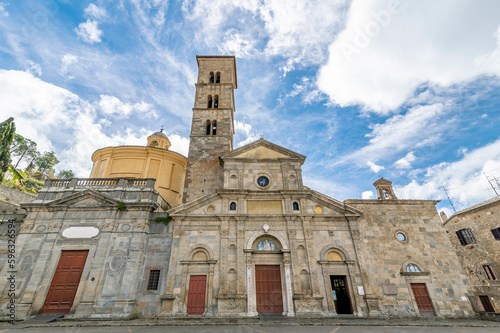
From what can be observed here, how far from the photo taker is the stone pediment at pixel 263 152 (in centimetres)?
1933

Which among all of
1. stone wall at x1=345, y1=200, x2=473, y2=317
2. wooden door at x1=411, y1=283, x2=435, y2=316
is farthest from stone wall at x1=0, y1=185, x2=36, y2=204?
wooden door at x1=411, y1=283, x2=435, y2=316

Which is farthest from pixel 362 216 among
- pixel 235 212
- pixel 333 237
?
pixel 235 212

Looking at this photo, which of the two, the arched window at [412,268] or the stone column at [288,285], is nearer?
the stone column at [288,285]

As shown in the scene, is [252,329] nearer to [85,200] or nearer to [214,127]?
[85,200]

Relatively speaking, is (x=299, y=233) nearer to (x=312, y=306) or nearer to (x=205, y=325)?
(x=312, y=306)

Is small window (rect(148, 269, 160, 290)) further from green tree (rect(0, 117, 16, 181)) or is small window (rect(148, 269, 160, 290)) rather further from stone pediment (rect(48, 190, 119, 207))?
green tree (rect(0, 117, 16, 181))

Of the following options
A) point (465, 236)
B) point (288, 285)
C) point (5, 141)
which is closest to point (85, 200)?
point (288, 285)

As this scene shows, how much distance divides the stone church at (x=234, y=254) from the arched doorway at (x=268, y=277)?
7 cm

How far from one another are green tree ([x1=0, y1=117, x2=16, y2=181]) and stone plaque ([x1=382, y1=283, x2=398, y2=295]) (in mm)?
45615

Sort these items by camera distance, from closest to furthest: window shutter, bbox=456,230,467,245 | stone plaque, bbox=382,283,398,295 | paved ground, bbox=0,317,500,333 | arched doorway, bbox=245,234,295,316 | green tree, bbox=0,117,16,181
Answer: paved ground, bbox=0,317,500,333
arched doorway, bbox=245,234,295,316
stone plaque, bbox=382,283,398,295
window shutter, bbox=456,230,467,245
green tree, bbox=0,117,16,181

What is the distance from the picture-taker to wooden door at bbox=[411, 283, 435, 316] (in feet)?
47.5

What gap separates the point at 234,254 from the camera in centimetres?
1541

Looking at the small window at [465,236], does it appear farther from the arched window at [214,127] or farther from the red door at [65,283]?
the red door at [65,283]

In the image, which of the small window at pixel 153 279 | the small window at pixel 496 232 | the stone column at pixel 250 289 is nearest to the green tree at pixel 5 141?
the small window at pixel 153 279
